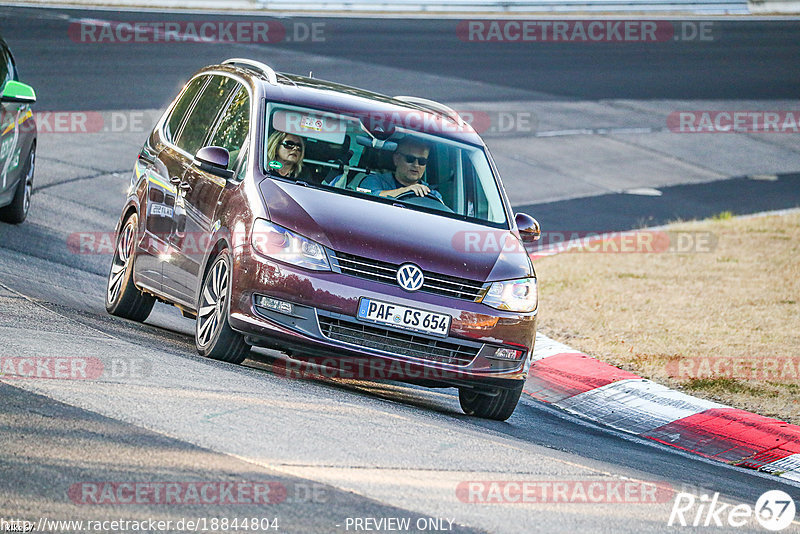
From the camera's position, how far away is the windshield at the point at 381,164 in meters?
8.37

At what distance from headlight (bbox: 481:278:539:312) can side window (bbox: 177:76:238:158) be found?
255 cm

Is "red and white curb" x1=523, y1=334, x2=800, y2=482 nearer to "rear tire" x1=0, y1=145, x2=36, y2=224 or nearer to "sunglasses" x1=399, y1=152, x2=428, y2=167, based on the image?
"sunglasses" x1=399, y1=152, x2=428, y2=167

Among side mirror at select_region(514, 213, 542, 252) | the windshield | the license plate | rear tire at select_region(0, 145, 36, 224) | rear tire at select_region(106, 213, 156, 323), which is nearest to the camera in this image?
the license plate

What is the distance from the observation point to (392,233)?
765 centimetres

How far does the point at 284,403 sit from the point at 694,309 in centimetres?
637

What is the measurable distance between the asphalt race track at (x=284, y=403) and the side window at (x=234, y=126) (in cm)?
137

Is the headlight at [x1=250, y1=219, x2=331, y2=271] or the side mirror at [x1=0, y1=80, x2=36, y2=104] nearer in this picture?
the headlight at [x1=250, y1=219, x2=331, y2=271]

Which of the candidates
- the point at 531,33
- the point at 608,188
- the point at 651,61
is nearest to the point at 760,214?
the point at 608,188

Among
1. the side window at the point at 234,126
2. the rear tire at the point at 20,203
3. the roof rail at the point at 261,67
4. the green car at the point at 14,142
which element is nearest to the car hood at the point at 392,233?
the side window at the point at 234,126

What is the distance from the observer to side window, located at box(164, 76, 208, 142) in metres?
9.63

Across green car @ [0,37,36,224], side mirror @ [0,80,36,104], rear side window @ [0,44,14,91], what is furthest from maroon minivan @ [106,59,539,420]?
rear side window @ [0,44,14,91]

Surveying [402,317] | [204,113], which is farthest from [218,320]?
[204,113]

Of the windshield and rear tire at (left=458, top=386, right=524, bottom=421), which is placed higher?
the windshield

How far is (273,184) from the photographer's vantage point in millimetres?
7961
